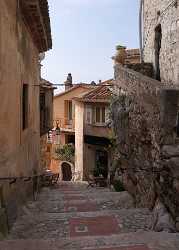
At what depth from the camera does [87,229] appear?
8.16m

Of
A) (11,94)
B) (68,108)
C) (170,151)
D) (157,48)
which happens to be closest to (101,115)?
(68,108)

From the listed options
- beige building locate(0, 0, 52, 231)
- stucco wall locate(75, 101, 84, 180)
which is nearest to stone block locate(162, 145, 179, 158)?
beige building locate(0, 0, 52, 231)

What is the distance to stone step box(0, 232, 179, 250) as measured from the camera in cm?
610

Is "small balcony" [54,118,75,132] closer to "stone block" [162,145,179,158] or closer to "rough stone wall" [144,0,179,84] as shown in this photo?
"rough stone wall" [144,0,179,84]

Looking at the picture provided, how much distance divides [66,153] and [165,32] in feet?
74.2

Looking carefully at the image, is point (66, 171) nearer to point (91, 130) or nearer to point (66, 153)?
point (66, 153)

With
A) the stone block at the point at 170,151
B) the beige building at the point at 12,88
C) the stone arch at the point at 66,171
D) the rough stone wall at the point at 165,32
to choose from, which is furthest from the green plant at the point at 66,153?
the stone block at the point at 170,151

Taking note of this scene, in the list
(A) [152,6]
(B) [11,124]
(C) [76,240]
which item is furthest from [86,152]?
(C) [76,240]

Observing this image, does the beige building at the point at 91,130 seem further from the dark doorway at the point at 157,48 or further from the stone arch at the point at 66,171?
the dark doorway at the point at 157,48

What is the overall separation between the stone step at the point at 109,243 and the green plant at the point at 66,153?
92.0ft

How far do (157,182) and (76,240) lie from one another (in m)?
2.21

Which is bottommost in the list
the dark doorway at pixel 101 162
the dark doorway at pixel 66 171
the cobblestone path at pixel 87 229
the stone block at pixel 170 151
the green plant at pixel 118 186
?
the dark doorway at pixel 66 171

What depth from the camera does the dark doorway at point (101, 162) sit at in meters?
29.0

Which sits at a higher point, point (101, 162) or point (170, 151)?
point (170, 151)
